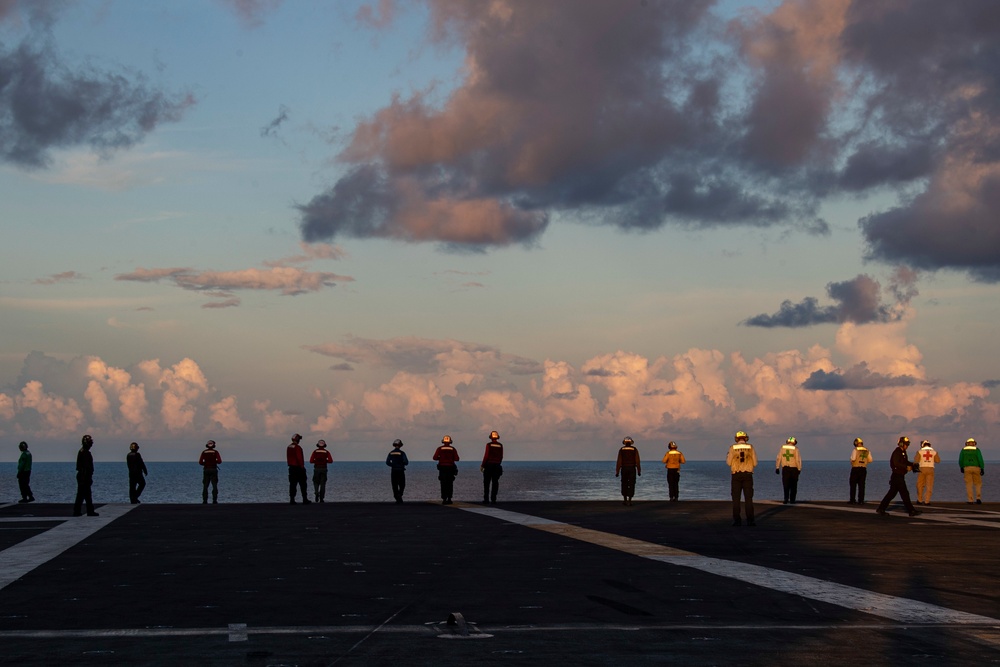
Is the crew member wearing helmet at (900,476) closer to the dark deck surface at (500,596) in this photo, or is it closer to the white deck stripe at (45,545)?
the dark deck surface at (500,596)

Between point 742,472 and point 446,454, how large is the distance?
1078 centimetres

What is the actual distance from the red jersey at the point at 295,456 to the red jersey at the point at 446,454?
13.2ft

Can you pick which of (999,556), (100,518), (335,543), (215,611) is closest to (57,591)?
(215,611)

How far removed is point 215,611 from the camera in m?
10.4

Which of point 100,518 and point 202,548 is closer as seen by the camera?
point 202,548

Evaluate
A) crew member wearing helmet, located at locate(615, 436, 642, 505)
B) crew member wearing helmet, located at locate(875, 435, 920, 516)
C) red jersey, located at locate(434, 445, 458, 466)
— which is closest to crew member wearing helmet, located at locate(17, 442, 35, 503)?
red jersey, located at locate(434, 445, 458, 466)

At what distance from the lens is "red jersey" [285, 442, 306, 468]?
106 feet

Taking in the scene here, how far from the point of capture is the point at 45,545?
17.6m

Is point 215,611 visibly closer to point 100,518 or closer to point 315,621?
point 315,621

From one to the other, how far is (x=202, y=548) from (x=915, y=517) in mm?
16927

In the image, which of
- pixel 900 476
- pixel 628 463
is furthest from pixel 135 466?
pixel 900 476

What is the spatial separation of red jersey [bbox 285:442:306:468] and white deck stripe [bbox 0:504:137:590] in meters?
6.64

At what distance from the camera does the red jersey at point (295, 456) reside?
106ft

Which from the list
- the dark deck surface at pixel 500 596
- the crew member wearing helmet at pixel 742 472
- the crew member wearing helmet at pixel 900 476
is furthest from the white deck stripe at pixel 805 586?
the crew member wearing helmet at pixel 900 476
